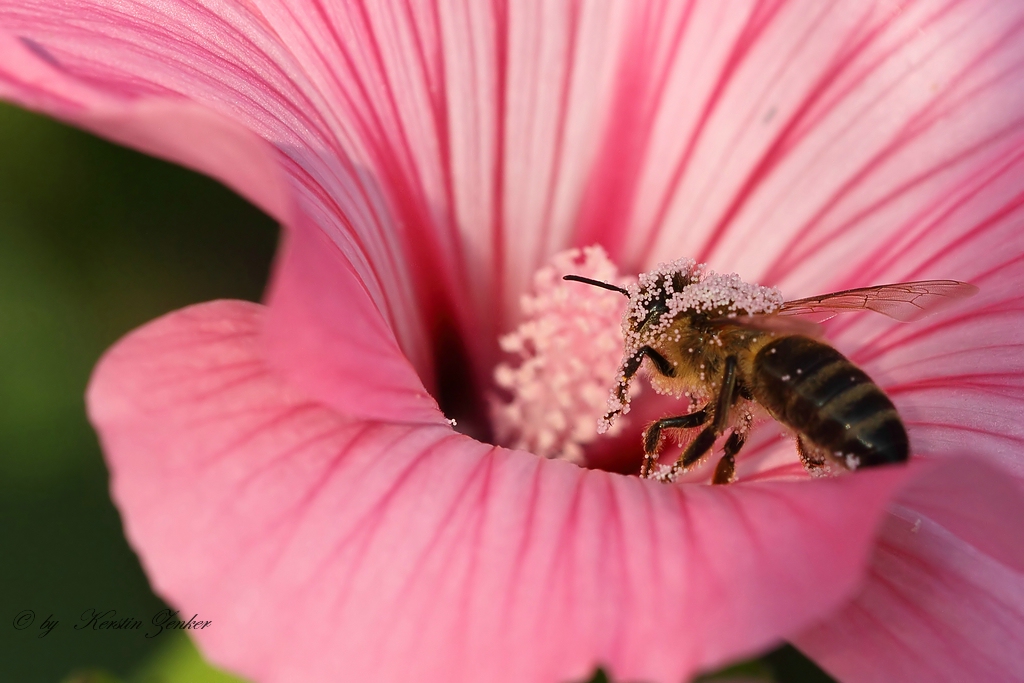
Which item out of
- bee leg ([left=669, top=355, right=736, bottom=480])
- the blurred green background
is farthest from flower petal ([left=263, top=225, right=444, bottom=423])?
the blurred green background

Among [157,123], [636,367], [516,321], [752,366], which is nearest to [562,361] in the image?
[516,321]

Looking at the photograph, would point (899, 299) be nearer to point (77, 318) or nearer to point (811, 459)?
point (811, 459)

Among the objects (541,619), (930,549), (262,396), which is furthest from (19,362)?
(930,549)

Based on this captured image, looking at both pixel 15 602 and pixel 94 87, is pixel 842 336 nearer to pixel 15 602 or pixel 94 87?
pixel 94 87

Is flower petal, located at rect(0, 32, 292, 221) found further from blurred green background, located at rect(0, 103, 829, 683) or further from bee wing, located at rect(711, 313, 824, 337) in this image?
blurred green background, located at rect(0, 103, 829, 683)

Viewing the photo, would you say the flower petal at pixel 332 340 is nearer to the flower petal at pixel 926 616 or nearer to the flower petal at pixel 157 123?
the flower petal at pixel 157 123

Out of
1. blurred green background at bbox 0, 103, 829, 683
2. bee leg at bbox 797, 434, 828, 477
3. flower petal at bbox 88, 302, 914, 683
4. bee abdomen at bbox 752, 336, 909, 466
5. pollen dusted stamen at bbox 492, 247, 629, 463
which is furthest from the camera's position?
blurred green background at bbox 0, 103, 829, 683
